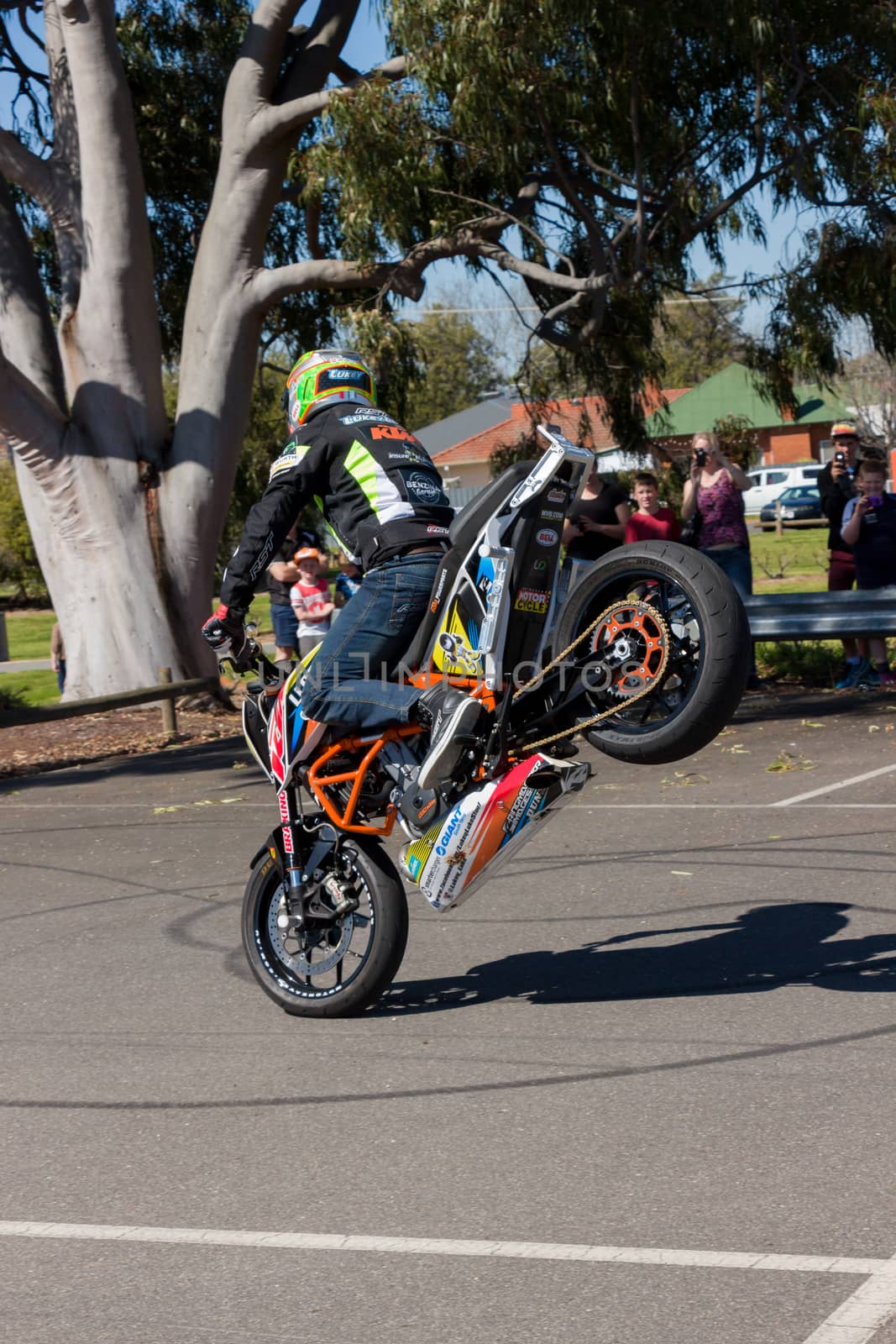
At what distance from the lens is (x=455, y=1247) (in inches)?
148

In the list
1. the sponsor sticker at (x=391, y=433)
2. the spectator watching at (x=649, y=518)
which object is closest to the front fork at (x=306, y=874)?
the sponsor sticker at (x=391, y=433)

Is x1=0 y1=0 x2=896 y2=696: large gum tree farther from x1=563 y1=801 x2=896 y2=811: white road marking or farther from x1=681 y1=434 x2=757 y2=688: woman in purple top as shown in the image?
x1=563 y1=801 x2=896 y2=811: white road marking

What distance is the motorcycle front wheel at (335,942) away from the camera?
17.9 ft

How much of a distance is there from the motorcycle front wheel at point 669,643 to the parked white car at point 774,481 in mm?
54454

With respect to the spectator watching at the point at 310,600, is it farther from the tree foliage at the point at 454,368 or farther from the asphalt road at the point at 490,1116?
the tree foliage at the point at 454,368

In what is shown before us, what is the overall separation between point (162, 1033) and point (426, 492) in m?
2.02

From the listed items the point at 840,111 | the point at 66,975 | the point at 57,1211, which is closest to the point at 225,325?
the point at 840,111

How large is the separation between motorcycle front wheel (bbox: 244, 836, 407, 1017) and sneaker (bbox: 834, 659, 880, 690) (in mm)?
9499

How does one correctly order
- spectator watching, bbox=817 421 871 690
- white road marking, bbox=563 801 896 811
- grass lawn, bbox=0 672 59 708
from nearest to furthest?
white road marking, bbox=563 801 896 811
spectator watching, bbox=817 421 871 690
grass lawn, bbox=0 672 59 708

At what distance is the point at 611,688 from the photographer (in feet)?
17.8

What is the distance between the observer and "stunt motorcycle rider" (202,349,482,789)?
5578 mm

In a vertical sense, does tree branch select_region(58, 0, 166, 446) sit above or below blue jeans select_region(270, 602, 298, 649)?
above

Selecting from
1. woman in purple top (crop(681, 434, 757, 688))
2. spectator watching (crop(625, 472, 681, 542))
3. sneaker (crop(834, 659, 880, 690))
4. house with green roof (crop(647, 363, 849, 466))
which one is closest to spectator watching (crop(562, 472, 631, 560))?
spectator watching (crop(625, 472, 681, 542))

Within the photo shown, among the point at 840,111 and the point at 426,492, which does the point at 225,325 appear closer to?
the point at 840,111
